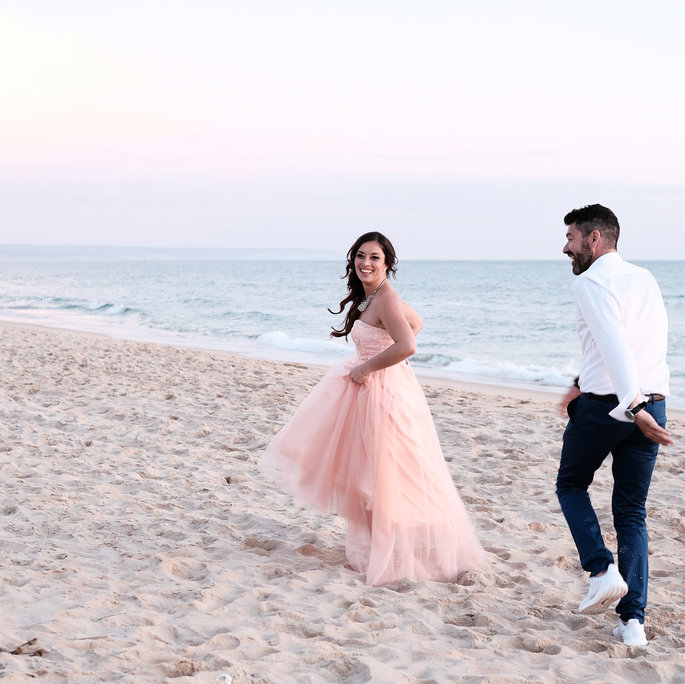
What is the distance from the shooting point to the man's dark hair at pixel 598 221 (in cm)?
331

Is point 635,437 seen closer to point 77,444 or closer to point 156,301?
point 77,444

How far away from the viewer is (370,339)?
423cm

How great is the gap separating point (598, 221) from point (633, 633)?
178 cm

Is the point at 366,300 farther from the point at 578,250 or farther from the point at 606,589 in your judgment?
the point at 606,589

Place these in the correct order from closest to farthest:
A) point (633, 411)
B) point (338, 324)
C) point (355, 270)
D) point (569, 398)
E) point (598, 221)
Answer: point (633, 411), point (598, 221), point (569, 398), point (355, 270), point (338, 324)

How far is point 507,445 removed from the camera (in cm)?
744

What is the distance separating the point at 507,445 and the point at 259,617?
14.2ft

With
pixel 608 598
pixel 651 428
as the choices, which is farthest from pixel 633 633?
pixel 651 428

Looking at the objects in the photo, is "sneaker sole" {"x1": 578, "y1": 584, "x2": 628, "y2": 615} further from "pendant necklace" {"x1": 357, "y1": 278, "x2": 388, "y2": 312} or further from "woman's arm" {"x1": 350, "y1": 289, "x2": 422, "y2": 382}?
"pendant necklace" {"x1": 357, "y1": 278, "x2": 388, "y2": 312}

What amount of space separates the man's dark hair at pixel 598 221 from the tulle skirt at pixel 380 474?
135 centimetres

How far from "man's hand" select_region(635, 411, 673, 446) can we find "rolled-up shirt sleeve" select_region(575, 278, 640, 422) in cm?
6

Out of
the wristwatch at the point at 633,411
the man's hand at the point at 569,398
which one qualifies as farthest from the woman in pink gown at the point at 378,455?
the wristwatch at the point at 633,411

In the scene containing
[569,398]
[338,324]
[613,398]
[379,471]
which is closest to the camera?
[613,398]

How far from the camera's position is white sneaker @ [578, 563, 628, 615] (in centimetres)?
324
